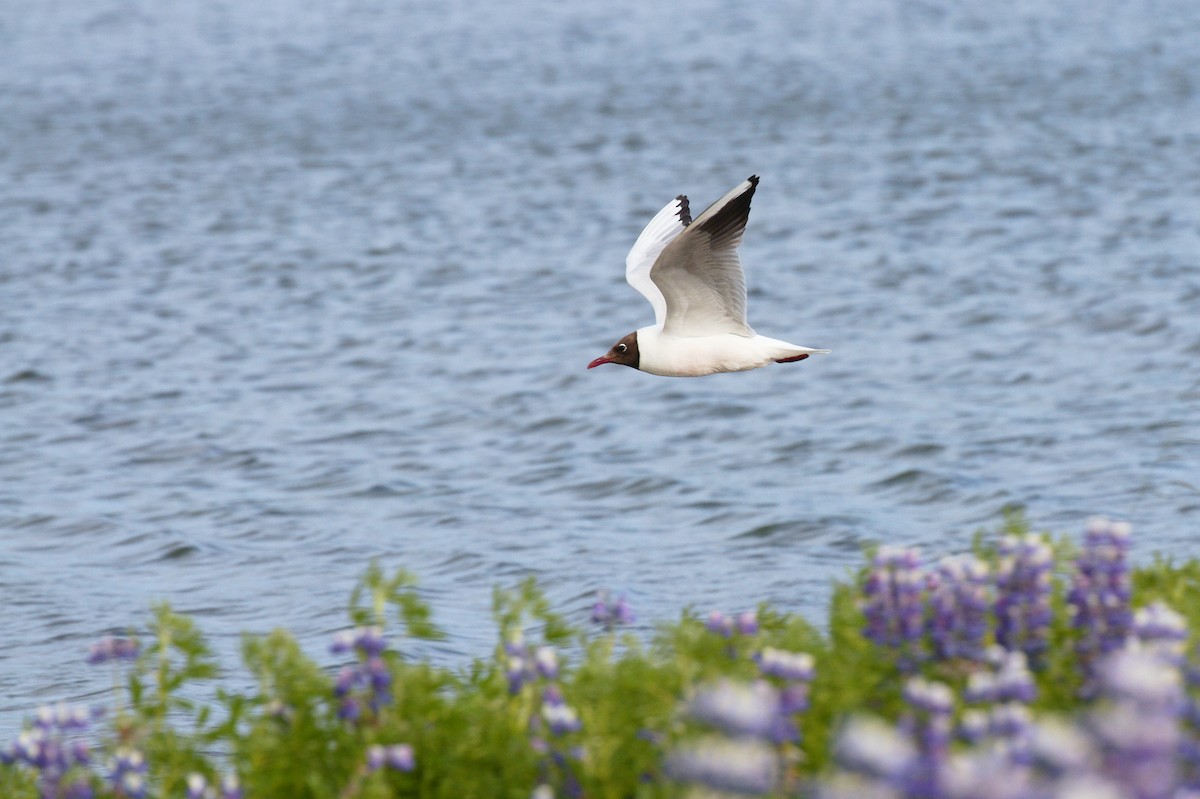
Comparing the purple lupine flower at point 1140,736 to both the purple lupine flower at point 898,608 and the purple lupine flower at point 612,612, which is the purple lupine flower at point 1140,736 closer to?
the purple lupine flower at point 898,608

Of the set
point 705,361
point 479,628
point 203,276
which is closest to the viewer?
point 705,361

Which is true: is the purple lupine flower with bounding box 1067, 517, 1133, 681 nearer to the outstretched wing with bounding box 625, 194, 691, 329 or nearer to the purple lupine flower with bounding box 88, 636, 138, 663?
the purple lupine flower with bounding box 88, 636, 138, 663

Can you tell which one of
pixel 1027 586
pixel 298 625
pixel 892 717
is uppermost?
pixel 1027 586

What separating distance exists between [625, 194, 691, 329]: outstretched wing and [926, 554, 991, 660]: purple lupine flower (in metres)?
4.12

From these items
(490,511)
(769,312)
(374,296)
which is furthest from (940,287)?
(490,511)

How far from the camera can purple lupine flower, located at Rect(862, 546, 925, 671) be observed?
15.8ft

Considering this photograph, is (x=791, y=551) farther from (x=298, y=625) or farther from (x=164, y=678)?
(x=164, y=678)

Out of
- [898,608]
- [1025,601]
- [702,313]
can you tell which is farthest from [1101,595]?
[702,313]

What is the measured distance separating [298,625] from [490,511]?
266 centimetres

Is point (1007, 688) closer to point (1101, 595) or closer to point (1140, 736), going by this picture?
point (1101, 595)

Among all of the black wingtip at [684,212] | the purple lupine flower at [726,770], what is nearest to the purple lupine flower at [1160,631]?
the purple lupine flower at [726,770]

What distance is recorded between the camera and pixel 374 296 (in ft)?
67.9

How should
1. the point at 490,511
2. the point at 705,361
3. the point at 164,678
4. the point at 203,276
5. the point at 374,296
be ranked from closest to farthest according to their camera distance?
1. the point at 164,678
2. the point at 705,361
3. the point at 490,511
4. the point at 374,296
5. the point at 203,276

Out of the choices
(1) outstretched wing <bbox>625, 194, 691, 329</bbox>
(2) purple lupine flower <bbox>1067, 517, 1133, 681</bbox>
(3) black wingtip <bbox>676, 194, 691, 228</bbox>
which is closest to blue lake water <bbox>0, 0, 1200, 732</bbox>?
(1) outstretched wing <bbox>625, 194, 691, 329</bbox>
